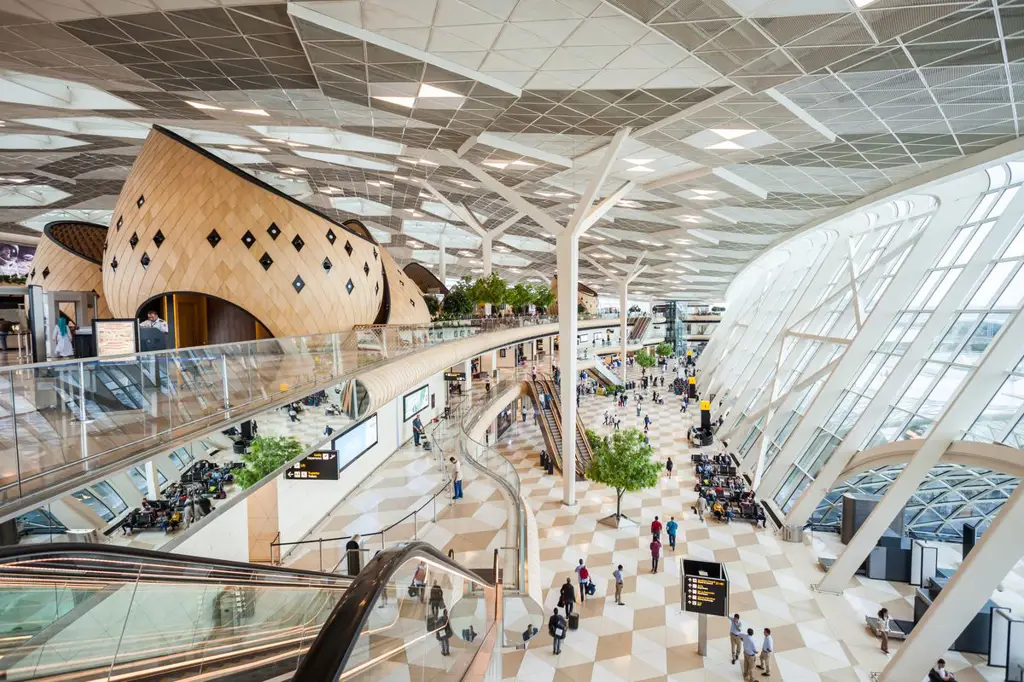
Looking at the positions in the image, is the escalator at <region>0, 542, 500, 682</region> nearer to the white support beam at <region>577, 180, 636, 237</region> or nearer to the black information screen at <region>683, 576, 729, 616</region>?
the black information screen at <region>683, 576, 729, 616</region>

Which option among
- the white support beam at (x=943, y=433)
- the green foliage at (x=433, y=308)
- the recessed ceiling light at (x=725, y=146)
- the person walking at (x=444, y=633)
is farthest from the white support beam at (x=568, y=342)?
the green foliage at (x=433, y=308)

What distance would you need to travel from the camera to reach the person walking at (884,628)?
34.2ft

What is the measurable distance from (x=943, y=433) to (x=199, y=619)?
13.2m

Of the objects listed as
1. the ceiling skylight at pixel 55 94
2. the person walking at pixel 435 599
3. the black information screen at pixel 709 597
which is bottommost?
the black information screen at pixel 709 597

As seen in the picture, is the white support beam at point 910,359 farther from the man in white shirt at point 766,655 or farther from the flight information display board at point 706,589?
the man in white shirt at point 766,655

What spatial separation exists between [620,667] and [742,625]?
10.4 ft

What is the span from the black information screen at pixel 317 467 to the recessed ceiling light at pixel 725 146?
12082 mm

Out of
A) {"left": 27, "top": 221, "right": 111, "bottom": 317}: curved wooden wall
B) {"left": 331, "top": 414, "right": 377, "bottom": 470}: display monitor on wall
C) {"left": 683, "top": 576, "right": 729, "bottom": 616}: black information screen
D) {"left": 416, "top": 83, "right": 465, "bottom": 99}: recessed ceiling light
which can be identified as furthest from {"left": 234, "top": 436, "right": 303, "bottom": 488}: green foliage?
{"left": 27, "top": 221, "right": 111, "bottom": 317}: curved wooden wall

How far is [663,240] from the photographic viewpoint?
30.7 metres

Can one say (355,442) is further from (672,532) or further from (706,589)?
(706,589)

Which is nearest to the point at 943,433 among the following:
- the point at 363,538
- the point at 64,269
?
the point at 363,538

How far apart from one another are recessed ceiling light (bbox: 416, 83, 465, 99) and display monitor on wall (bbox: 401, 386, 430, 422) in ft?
40.9

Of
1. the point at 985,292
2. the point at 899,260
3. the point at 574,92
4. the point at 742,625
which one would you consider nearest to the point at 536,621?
the point at 742,625

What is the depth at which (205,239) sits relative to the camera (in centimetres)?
1375
